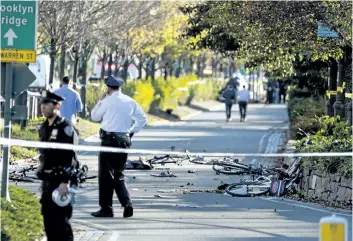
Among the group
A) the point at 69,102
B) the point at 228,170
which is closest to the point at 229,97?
the point at 69,102

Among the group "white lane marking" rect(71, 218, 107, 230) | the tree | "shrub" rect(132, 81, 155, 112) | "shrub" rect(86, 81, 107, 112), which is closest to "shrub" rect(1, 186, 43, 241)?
"white lane marking" rect(71, 218, 107, 230)

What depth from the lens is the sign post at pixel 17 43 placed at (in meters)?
12.2

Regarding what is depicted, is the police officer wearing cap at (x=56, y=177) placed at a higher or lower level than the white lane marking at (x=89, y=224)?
higher

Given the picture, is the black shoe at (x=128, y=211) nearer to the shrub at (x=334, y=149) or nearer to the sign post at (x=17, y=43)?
the sign post at (x=17, y=43)

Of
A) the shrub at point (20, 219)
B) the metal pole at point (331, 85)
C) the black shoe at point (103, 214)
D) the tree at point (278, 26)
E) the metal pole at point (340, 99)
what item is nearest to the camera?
the shrub at point (20, 219)

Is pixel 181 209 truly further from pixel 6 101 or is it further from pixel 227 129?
pixel 227 129

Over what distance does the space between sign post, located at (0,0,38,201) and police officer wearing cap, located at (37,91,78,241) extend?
1.94 metres

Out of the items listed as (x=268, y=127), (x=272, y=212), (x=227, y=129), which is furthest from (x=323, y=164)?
(x=268, y=127)

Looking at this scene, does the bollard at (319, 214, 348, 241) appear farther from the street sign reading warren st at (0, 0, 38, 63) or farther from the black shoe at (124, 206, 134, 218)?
the black shoe at (124, 206, 134, 218)

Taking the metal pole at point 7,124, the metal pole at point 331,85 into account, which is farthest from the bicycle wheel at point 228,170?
the metal pole at point 7,124

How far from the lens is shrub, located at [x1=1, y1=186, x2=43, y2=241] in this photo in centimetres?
1055

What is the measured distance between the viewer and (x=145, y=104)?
1727 inches

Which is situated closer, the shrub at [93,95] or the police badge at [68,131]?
the police badge at [68,131]

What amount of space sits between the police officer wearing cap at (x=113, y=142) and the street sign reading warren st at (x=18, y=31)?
6.49 feet
